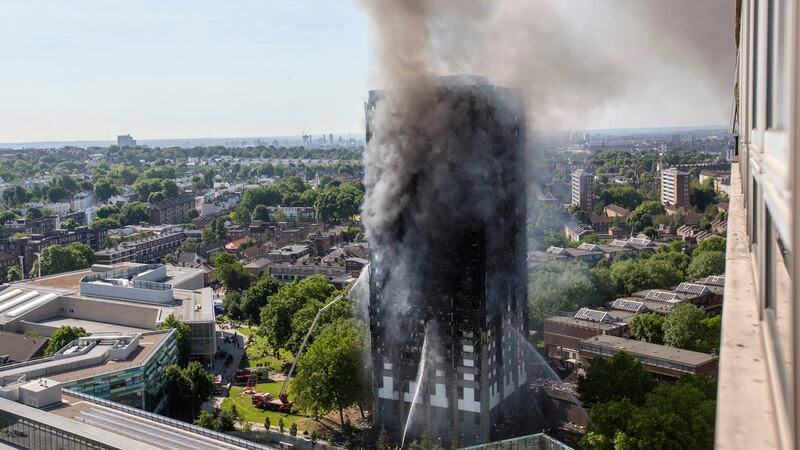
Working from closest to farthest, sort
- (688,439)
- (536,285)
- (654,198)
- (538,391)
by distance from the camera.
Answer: (688,439) < (538,391) < (536,285) < (654,198)

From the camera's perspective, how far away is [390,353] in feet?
63.9

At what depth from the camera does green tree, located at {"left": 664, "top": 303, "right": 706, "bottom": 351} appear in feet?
82.1

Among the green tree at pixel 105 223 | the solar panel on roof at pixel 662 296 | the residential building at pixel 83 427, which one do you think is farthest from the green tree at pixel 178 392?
the green tree at pixel 105 223

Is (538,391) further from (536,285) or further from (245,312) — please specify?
(245,312)

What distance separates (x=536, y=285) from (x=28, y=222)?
142 feet

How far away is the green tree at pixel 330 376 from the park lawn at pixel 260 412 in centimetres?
56

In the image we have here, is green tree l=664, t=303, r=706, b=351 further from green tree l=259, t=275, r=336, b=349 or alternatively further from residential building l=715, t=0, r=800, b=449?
residential building l=715, t=0, r=800, b=449

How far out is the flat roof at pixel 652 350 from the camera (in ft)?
71.7

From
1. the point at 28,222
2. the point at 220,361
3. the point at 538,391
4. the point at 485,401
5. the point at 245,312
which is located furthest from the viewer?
the point at 28,222

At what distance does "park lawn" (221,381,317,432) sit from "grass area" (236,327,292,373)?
2.14 metres

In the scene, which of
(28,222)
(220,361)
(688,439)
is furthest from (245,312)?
(28,222)

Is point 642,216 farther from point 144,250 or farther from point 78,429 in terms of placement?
point 78,429

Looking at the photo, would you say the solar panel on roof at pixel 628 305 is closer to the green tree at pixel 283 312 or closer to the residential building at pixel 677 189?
the green tree at pixel 283 312

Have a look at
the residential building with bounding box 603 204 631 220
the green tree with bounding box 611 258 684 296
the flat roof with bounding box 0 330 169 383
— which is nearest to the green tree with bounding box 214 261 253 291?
the flat roof with bounding box 0 330 169 383
